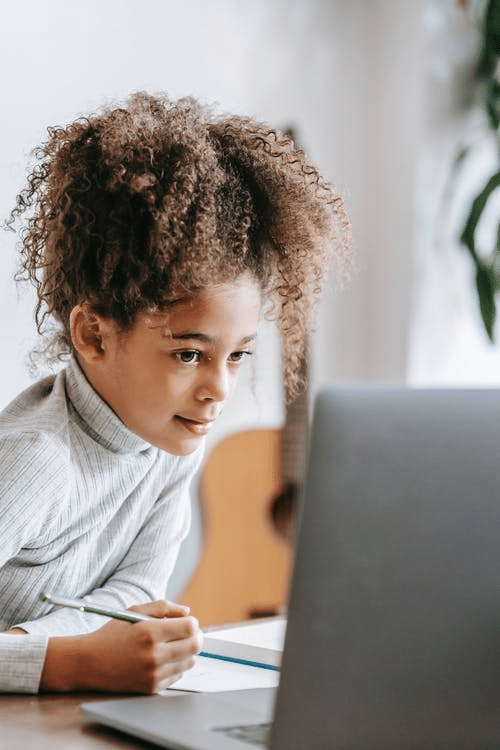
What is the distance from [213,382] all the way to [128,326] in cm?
10

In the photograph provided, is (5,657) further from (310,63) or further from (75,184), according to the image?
(310,63)

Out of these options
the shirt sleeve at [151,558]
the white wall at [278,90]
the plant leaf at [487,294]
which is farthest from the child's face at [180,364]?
the plant leaf at [487,294]

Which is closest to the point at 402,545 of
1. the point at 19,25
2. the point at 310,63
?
the point at 19,25

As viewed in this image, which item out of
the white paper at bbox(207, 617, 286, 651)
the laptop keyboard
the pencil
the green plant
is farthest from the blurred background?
the laptop keyboard

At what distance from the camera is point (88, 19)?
2.22 m

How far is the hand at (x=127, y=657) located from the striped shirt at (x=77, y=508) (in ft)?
0.09

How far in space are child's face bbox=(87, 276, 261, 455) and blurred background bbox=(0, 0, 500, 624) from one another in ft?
3.96

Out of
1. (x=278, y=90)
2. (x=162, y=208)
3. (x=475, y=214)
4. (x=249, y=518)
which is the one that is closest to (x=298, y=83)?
(x=278, y=90)

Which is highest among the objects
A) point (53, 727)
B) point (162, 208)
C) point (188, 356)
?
point (162, 208)

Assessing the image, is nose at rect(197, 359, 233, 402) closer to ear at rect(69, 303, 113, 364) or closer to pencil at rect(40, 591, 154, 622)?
ear at rect(69, 303, 113, 364)

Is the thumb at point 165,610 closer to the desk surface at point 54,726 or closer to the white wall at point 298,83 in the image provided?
the desk surface at point 54,726

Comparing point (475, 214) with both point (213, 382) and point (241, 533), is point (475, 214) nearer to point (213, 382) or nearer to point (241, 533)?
point (241, 533)

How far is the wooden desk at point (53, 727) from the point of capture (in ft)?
2.13

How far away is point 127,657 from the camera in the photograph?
0.79 metres
